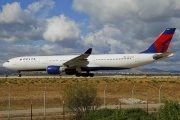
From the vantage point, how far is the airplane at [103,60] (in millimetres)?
46781

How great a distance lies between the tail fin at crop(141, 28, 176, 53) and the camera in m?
47.9

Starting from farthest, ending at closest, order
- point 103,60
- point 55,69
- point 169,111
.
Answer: point 103,60 → point 55,69 → point 169,111

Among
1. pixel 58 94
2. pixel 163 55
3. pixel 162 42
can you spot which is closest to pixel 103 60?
pixel 163 55

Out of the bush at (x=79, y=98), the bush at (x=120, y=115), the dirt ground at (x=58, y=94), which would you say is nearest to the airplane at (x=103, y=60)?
the dirt ground at (x=58, y=94)

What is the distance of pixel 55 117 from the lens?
17.1 meters

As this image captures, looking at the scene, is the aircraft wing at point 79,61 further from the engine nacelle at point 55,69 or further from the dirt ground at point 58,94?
the dirt ground at point 58,94

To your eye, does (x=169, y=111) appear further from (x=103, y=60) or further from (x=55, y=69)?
(x=103, y=60)

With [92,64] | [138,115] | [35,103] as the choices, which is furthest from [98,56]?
[138,115]

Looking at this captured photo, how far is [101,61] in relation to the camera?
47.8m

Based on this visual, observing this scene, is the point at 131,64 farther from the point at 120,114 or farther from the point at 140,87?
the point at 120,114

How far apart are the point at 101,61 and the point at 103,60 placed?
0.35 meters

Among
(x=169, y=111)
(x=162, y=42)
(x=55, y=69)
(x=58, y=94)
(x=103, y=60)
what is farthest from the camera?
(x=162, y=42)

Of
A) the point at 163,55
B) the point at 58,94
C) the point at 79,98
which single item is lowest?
the point at 58,94

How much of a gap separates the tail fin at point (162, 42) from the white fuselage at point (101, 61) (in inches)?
60.8
